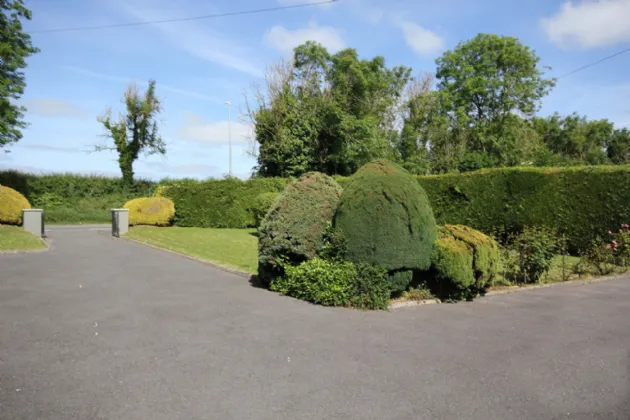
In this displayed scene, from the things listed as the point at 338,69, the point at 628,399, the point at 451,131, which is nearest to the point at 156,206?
the point at 338,69

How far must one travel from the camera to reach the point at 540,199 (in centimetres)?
1470

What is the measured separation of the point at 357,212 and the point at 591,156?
55298 mm

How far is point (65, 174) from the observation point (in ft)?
105

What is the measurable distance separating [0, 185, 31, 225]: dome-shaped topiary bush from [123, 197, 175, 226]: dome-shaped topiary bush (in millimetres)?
4610

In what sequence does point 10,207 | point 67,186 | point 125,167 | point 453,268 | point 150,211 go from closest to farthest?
point 453,268
point 10,207
point 150,211
point 67,186
point 125,167

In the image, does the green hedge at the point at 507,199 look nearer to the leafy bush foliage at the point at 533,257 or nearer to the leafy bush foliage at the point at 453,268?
the leafy bush foliage at the point at 533,257

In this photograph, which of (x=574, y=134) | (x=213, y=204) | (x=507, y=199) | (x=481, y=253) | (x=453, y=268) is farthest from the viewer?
(x=574, y=134)

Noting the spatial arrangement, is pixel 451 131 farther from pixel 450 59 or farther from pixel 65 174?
pixel 65 174

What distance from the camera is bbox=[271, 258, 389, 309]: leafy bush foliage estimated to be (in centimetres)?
768

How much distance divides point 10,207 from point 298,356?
1939 cm

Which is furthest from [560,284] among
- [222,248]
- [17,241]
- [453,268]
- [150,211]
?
[150,211]

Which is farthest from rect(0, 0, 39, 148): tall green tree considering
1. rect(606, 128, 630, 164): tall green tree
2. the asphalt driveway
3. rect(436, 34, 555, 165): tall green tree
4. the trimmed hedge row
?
rect(606, 128, 630, 164): tall green tree

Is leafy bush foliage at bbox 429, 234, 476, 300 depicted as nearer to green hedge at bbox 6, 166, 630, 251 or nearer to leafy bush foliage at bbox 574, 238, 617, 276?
leafy bush foliage at bbox 574, 238, 617, 276

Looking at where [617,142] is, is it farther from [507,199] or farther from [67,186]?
[67,186]
